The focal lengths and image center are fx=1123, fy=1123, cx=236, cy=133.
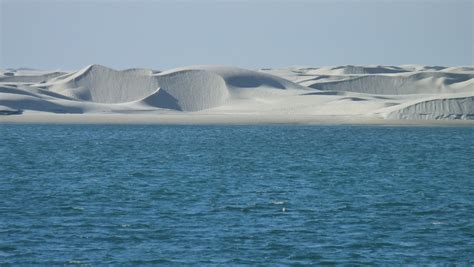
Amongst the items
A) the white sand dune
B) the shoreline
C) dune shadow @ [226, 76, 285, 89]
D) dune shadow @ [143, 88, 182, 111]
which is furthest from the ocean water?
dune shadow @ [226, 76, 285, 89]

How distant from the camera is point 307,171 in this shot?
5166 centimetres

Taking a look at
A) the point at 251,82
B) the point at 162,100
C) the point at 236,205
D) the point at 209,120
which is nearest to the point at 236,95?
the point at 251,82

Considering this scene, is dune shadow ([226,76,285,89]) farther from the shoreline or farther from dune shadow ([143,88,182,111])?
the shoreline

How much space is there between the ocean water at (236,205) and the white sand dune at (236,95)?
44657 mm

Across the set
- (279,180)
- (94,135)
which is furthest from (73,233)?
(94,135)

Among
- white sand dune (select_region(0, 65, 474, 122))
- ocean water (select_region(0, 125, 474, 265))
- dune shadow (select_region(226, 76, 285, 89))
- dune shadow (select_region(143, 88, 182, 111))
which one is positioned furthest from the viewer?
dune shadow (select_region(226, 76, 285, 89))

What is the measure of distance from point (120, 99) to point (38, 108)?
98.5ft

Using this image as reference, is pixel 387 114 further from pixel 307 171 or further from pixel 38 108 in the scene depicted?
pixel 307 171

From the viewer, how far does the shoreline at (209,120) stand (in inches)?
4227

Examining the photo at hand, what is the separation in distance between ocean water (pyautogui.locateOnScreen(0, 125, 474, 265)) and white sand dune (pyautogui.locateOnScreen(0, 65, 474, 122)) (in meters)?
44.7

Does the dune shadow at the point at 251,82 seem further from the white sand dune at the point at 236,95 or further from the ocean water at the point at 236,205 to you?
the ocean water at the point at 236,205

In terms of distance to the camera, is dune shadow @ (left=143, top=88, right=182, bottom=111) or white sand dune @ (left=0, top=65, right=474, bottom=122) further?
dune shadow @ (left=143, top=88, right=182, bottom=111)

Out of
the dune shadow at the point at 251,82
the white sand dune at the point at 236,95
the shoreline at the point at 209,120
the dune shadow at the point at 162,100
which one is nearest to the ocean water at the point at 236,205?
the shoreline at the point at 209,120

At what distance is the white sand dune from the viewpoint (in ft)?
380
